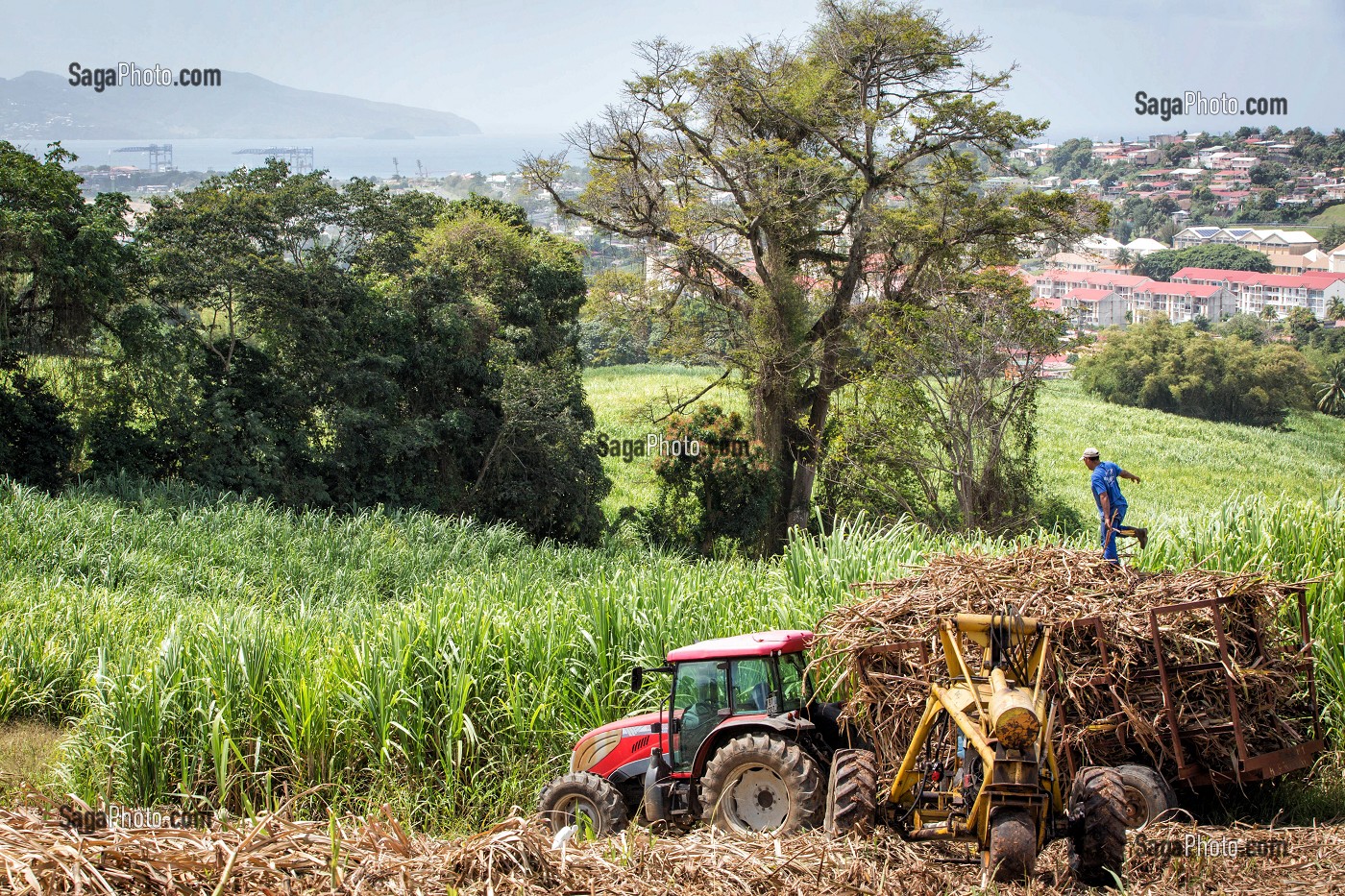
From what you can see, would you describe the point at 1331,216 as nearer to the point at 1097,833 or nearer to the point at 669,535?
the point at 669,535

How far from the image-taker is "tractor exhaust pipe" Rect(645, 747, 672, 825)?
6023mm

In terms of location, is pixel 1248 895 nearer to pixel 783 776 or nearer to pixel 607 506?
pixel 783 776

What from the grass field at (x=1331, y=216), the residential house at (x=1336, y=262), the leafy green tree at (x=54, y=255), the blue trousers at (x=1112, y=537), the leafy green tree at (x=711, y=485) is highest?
the grass field at (x=1331, y=216)

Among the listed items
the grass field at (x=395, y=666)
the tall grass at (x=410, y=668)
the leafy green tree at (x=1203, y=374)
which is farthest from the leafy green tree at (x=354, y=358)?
the leafy green tree at (x=1203, y=374)

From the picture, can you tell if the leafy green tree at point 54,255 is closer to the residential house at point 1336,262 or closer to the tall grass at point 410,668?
the tall grass at point 410,668

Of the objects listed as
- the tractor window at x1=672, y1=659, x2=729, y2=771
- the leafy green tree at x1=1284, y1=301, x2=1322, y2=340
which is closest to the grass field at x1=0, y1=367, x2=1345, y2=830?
the tractor window at x1=672, y1=659, x2=729, y2=771

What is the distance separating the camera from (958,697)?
4.40 meters

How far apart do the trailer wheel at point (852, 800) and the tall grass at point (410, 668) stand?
2874 millimetres

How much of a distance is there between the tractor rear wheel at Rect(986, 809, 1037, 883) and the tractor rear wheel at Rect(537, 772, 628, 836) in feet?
8.49

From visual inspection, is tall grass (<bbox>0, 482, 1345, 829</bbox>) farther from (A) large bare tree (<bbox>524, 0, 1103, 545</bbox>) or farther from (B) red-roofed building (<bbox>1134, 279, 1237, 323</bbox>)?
(B) red-roofed building (<bbox>1134, 279, 1237, 323</bbox>)

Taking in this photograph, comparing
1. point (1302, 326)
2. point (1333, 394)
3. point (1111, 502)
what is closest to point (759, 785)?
point (1111, 502)

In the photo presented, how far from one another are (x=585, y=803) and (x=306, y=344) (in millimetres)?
19436

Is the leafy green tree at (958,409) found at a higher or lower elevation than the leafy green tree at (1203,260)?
lower

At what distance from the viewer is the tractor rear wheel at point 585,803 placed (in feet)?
19.6
